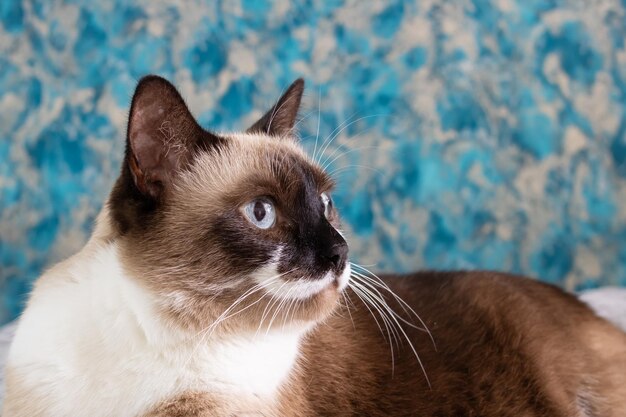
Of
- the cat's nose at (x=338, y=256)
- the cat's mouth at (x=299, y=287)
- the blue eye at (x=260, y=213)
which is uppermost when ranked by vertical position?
the blue eye at (x=260, y=213)

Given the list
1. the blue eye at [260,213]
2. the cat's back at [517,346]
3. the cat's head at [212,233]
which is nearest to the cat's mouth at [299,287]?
the cat's head at [212,233]

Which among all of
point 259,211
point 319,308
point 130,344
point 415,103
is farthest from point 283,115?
point 415,103

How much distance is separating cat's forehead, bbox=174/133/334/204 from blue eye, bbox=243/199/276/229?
20 mm

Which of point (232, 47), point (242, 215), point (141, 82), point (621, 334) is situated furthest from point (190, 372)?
point (232, 47)

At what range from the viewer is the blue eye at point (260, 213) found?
1476 mm

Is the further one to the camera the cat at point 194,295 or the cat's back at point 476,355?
the cat's back at point 476,355

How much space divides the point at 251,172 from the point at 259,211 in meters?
0.11

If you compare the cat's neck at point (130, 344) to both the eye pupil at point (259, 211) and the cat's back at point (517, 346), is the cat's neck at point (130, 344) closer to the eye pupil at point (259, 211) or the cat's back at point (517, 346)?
the eye pupil at point (259, 211)

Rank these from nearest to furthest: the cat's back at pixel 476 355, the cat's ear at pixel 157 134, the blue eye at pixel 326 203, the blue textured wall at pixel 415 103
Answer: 1. the cat's ear at pixel 157 134
2. the blue eye at pixel 326 203
3. the cat's back at pixel 476 355
4. the blue textured wall at pixel 415 103

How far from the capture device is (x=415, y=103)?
2932mm

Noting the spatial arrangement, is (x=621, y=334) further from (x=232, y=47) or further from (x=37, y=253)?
(x=37, y=253)

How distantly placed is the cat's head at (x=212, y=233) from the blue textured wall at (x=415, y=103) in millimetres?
1265

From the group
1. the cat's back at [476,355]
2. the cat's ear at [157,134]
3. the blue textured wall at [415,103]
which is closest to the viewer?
the cat's ear at [157,134]

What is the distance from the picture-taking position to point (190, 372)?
4.82ft
